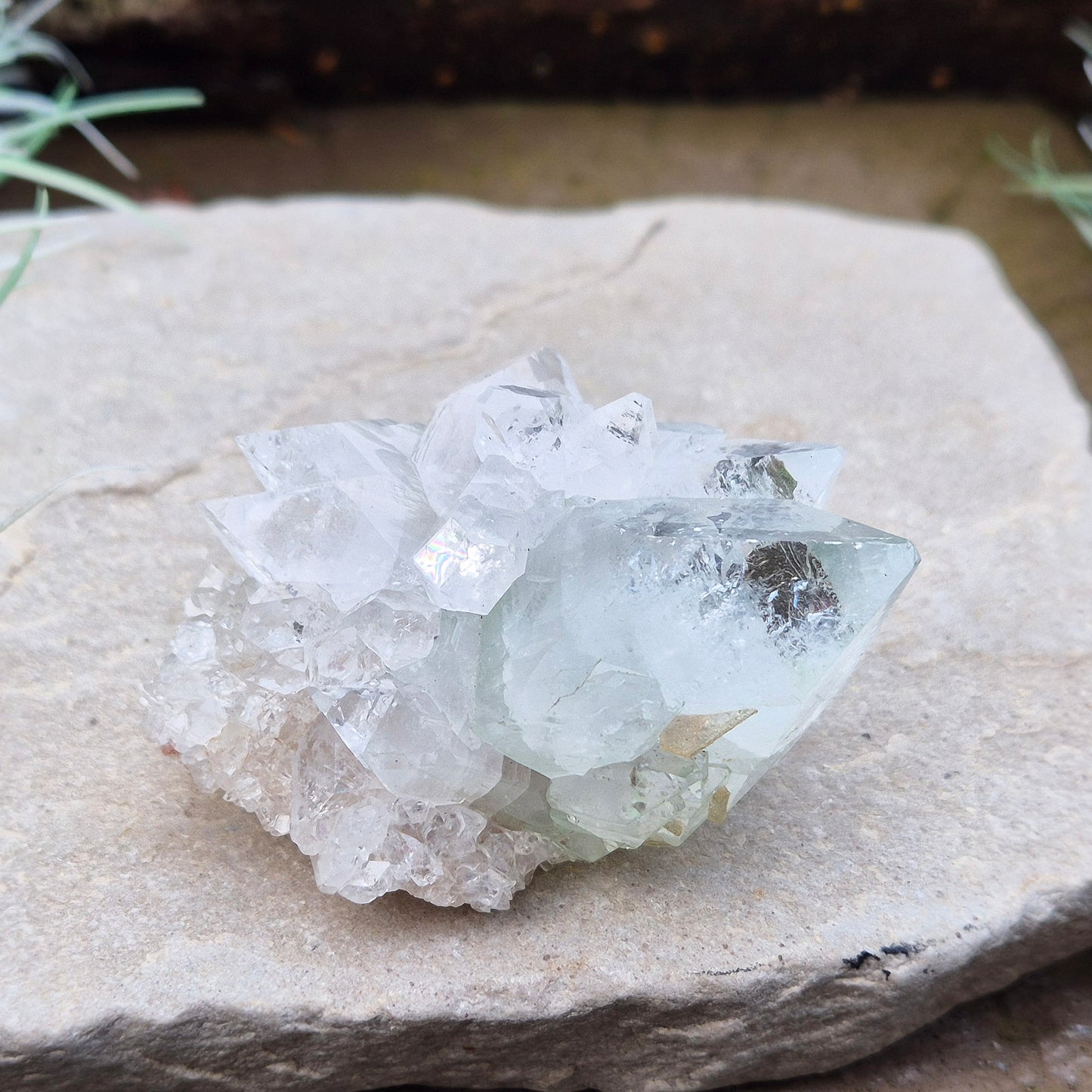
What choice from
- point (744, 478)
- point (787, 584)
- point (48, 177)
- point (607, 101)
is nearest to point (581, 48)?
point (607, 101)

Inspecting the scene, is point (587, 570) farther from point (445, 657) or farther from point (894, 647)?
point (894, 647)

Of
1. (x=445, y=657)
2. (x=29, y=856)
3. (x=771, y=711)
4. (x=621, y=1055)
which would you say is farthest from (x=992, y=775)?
(x=29, y=856)

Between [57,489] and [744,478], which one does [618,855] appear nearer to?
[744,478]

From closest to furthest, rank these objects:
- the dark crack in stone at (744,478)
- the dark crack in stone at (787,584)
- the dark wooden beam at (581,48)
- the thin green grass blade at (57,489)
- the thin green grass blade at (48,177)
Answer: the dark crack in stone at (787,584), the dark crack in stone at (744,478), the thin green grass blade at (57,489), the thin green grass blade at (48,177), the dark wooden beam at (581,48)

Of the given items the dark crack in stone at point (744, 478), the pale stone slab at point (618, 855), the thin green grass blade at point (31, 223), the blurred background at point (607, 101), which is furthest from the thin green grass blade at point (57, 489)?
the blurred background at point (607, 101)

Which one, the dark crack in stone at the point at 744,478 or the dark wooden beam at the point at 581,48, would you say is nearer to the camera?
the dark crack in stone at the point at 744,478

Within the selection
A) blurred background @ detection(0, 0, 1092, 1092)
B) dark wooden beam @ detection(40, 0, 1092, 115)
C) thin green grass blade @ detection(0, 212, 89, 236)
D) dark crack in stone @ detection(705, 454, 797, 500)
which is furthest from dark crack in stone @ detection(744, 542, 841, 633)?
dark wooden beam @ detection(40, 0, 1092, 115)

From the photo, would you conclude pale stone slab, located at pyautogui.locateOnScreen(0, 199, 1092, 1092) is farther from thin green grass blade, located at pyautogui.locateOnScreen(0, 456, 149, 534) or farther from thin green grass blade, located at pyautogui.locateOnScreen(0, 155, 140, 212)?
thin green grass blade, located at pyautogui.locateOnScreen(0, 155, 140, 212)

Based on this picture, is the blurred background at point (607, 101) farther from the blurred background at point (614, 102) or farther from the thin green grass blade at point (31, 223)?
the thin green grass blade at point (31, 223)
